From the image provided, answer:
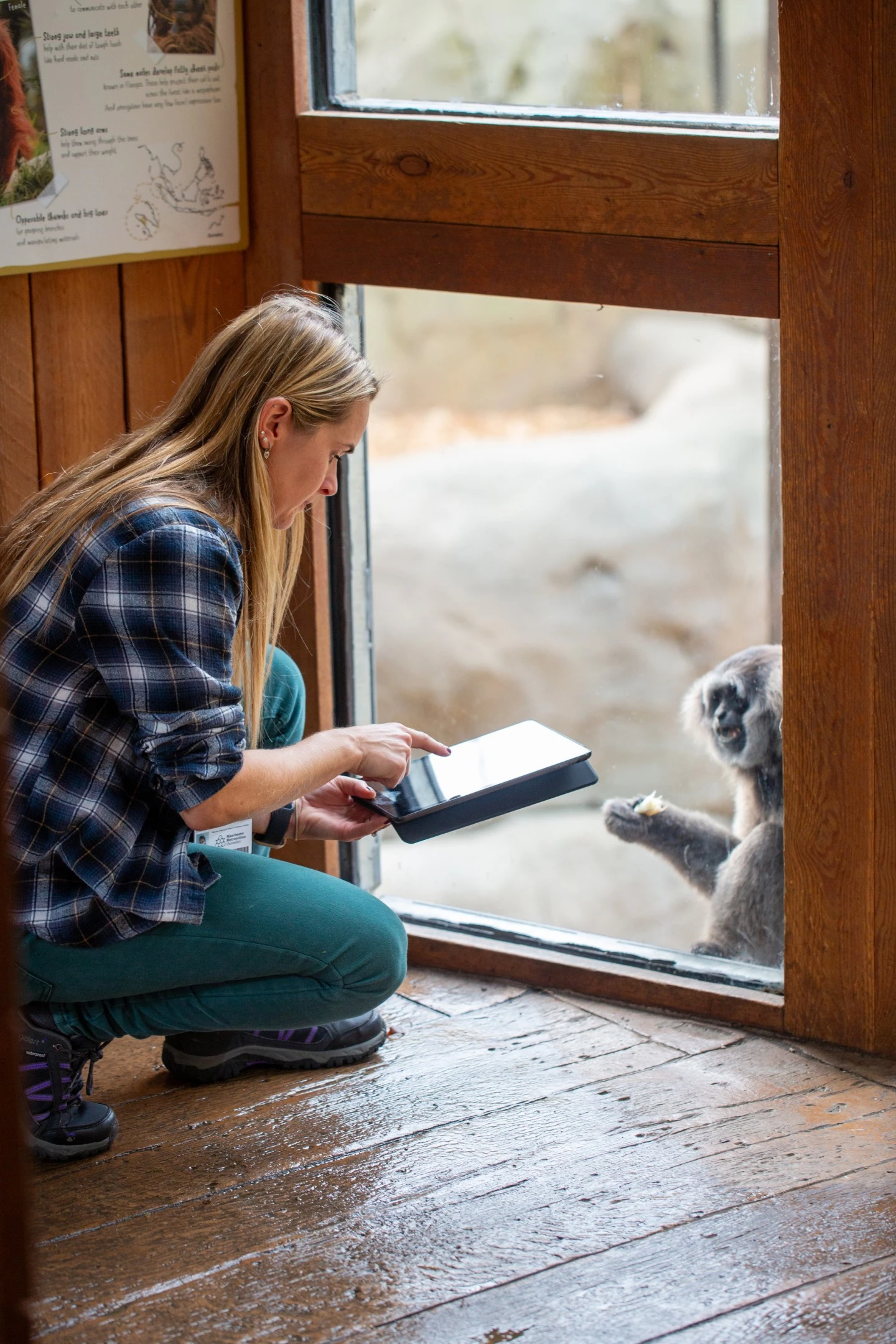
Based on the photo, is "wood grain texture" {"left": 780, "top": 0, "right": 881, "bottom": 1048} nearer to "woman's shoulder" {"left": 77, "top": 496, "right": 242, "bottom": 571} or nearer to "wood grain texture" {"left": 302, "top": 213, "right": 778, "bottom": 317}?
"wood grain texture" {"left": 302, "top": 213, "right": 778, "bottom": 317}

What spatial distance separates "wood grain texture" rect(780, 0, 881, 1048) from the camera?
1.86 meters

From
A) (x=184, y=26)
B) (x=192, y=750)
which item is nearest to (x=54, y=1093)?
(x=192, y=750)

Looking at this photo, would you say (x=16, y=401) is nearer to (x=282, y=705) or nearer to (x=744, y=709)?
(x=282, y=705)

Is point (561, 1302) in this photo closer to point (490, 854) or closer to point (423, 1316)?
point (423, 1316)

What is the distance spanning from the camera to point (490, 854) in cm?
629

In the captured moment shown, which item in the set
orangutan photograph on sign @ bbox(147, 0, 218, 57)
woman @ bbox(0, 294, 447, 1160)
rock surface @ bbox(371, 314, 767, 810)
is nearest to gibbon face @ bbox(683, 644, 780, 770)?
woman @ bbox(0, 294, 447, 1160)

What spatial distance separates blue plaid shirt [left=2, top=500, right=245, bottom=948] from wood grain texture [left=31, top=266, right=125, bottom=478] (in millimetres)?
706

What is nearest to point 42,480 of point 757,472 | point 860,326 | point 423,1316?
point 860,326

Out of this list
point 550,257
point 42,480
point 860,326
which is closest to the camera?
point 860,326

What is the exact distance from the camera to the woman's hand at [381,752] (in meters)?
1.85

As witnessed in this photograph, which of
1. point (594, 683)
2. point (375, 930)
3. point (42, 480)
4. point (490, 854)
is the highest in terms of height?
point (42, 480)

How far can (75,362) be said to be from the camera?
229cm

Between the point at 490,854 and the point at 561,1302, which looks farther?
the point at 490,854

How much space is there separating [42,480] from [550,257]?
2.98 ft
